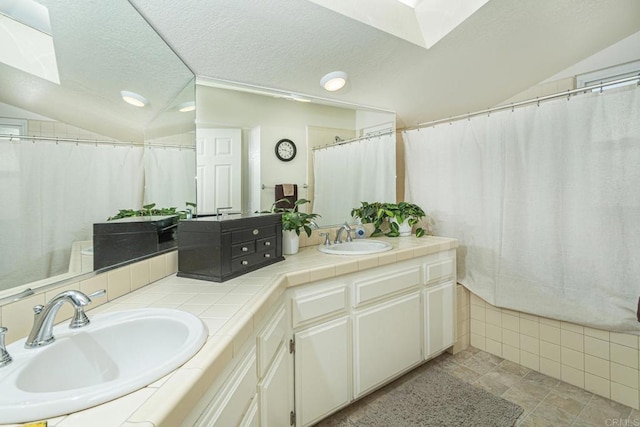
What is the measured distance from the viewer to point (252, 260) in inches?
53.3

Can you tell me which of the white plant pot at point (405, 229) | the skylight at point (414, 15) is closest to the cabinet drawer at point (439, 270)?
the white plant pot at point (405, 229)

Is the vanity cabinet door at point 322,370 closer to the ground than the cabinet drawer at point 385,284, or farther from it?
closer to the ground

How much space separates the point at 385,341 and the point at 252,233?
101 cm

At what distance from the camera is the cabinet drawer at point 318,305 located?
1.31 metres

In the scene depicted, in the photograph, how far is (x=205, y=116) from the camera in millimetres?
1650

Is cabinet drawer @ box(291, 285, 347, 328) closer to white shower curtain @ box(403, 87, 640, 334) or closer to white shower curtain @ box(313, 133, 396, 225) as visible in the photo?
white shower curtain @ box(313, 133, 396, 225)

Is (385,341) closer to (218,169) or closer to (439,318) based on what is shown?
(439,318)

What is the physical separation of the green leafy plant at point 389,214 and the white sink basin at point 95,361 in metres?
1.66

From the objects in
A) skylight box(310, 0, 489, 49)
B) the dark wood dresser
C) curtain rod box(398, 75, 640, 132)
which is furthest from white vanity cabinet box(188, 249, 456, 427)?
skylight box(310, 0, 489, 49)

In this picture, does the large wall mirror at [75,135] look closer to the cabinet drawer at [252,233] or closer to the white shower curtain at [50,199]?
the white shower curtain at [50,199]

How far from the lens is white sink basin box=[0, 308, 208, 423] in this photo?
1.59 feet

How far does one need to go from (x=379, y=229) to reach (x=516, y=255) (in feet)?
3.14

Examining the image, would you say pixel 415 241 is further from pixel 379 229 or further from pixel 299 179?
pixel 299 179

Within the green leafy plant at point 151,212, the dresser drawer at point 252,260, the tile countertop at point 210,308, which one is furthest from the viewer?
the dresser drawer at point 252,260
